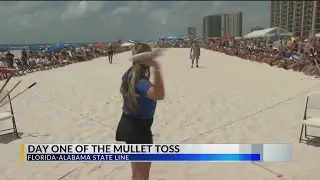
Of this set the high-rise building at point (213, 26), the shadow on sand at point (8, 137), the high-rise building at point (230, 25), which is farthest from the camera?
the high-rise building at point (230, 25)

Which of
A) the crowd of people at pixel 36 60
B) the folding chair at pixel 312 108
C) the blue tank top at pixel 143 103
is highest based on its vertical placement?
the blue tank top at pixel 143 103

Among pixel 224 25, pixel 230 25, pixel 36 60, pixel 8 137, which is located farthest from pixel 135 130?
pixel 230 25

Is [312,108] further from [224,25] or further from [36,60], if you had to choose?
[224,25]

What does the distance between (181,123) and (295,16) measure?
11732 centimetres

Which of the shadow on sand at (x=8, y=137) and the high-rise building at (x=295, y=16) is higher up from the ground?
the high-rise building at (x=295, y=16)

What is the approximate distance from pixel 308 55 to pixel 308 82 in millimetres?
4748

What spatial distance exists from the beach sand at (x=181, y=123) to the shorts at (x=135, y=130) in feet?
1.52

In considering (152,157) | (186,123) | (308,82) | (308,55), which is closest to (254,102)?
(186,123)

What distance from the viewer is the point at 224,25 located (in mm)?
64875

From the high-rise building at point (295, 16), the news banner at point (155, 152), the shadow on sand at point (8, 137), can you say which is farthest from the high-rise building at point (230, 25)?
A: the news banner at point (155, 152)

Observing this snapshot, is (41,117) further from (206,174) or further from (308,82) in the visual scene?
(308,82)

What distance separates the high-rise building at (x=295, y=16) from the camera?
337ft

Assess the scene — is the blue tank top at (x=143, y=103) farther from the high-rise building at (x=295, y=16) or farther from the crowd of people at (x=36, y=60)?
the high-rise building at (x=295, y=16)

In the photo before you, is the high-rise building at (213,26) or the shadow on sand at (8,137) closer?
the shadow on sand at (8,137)
